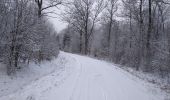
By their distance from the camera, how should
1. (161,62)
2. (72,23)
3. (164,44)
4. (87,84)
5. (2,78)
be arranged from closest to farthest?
(87,84)
(2,78)
(161,62)
(164,44)
(72,23)

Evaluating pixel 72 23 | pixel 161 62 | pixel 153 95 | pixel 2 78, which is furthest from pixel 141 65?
pixel 72 23

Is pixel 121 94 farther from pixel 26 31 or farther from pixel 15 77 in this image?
pixel 26 31

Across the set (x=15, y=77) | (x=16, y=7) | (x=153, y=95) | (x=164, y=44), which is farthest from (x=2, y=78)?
(x=164, y=44)

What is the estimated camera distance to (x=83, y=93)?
6840 mm

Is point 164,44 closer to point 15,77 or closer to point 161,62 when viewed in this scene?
point 161,62

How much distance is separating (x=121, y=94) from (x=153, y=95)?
5.08ft

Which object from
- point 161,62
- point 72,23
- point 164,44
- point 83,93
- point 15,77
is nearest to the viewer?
point 83,93

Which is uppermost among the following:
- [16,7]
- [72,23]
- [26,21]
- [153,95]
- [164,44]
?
[72,23]

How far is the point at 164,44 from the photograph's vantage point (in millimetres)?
16688

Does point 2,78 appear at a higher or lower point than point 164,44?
lower

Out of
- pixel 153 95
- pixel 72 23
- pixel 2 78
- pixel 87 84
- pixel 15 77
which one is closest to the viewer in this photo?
pixel 153 95

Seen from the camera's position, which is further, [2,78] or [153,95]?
[2,78]

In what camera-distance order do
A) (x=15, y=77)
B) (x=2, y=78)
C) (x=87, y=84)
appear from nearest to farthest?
(x=87, y=84)
(x=2, y=78)
(x=15, y=77)

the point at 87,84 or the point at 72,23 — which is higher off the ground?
the point at 72,23
